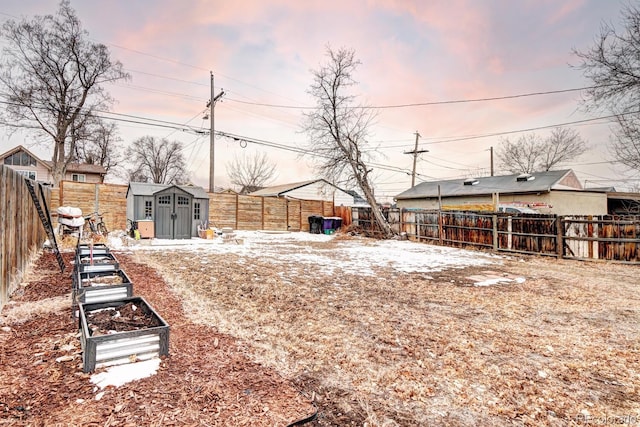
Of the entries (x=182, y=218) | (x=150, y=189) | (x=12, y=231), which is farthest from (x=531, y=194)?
(x=12, y=231)

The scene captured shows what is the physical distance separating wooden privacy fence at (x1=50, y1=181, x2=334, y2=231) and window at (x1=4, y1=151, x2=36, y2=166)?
24396mm

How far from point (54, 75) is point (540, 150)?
1583 inches

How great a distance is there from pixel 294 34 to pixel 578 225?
1059 centimetres

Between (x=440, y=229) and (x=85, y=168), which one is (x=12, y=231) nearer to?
(x=440, y=229)

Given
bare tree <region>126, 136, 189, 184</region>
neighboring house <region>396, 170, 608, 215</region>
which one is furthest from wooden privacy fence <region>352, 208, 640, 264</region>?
bare tree <region>126, 136, 189, 184</region>

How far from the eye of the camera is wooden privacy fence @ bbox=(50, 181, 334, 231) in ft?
43.1

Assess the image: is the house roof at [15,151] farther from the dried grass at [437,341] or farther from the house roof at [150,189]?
the dried grass at [437,341]

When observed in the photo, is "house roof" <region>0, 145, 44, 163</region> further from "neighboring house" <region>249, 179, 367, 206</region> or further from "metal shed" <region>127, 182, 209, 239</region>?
"metal shed" <region>127, 182, 209, 239</region>

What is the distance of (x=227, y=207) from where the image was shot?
661 inches

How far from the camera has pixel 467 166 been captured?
33.7 m

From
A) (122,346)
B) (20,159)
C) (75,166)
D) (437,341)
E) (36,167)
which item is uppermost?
(20,159)

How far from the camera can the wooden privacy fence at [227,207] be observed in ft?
43.1

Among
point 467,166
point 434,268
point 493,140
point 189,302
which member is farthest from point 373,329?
point 467,166

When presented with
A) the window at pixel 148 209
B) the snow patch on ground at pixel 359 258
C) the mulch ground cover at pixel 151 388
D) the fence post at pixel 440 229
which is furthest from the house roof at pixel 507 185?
the mulch ground cover at pixel 151 388
